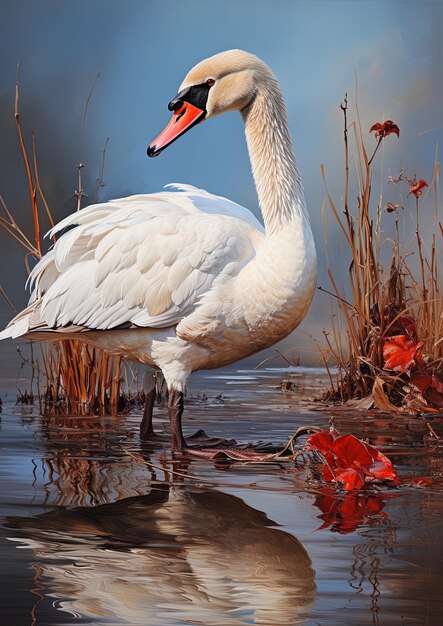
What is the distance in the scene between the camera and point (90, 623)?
205 centimetres

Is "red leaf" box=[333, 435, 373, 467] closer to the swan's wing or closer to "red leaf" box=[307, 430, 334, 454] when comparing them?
"red leaf" box=[307, 430, 334, 454]

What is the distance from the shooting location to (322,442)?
3.35m

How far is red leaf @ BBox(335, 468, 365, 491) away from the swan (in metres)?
0.81

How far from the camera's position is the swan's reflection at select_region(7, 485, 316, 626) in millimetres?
2127

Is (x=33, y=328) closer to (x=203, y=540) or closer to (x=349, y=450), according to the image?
(x=349, y=450)

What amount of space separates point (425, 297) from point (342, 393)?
2.13 feet

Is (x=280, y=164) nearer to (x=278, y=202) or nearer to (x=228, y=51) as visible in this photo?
(x=278, y=202)

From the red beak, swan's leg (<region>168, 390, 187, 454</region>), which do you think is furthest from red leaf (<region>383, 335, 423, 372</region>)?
the red beak

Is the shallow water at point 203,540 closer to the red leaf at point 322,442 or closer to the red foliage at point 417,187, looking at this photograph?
the red leaf at point 322,442

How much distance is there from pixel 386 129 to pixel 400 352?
1101mm

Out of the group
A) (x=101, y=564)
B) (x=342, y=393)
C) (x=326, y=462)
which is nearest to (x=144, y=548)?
(x=101, y=564)

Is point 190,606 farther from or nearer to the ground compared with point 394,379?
nearer to the ground

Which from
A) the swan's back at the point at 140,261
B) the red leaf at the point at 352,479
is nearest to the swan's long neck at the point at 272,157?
the swan's back at the point at 140,261

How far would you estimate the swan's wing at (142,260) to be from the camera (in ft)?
13.4
